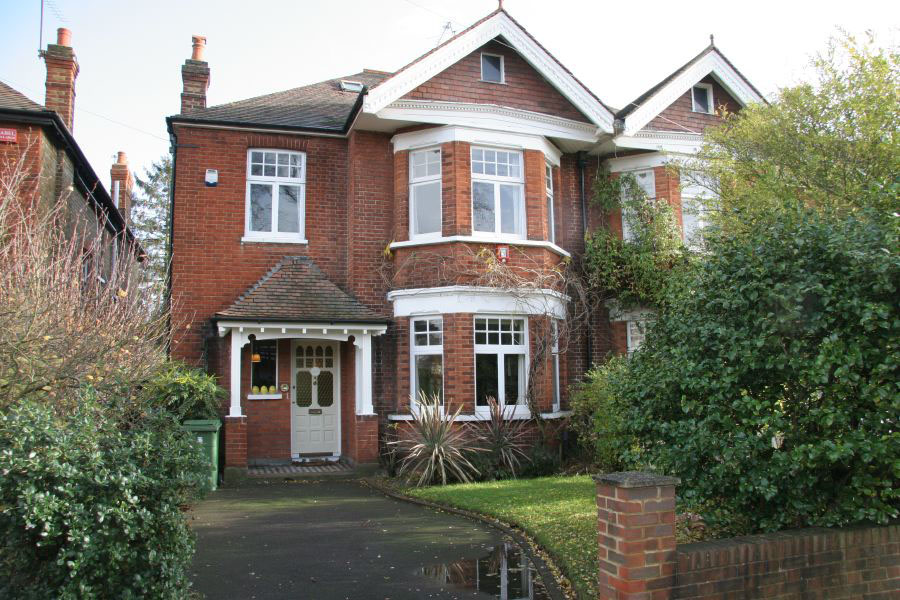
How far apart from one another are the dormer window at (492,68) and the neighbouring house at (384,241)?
0.02 m

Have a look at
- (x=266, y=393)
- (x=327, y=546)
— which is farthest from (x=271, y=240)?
(x=327, y=546)

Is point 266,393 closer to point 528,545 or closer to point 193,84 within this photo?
point 193,84

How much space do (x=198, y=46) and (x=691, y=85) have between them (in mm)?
10613

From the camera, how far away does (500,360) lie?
1325 centimetres

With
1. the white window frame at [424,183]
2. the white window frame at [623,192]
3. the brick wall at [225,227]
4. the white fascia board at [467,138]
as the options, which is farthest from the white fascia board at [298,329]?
the white window frame at [623,192]

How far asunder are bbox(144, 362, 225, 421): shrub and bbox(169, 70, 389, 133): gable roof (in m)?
5.04

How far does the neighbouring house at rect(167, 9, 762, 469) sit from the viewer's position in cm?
1288

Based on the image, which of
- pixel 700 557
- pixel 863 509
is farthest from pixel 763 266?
pixel 700 557

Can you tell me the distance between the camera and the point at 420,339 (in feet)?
43.6

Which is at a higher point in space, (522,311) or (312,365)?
(522,311)

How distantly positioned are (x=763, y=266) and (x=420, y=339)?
8.65 meters

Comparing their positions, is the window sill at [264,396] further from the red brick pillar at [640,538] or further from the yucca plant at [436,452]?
the red brick pillar at [640,538]

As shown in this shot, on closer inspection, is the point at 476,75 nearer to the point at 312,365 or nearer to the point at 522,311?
the point at 522,311

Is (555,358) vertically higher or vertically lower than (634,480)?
higher
